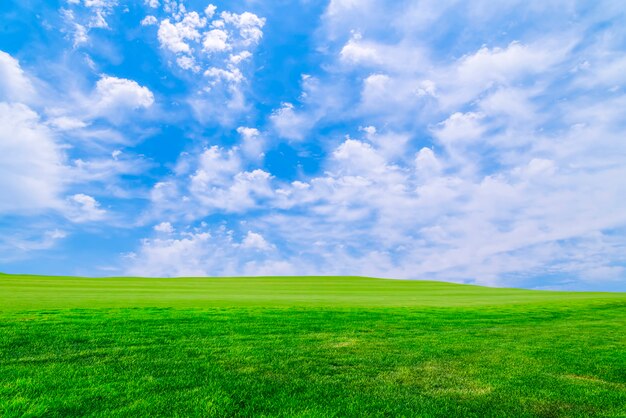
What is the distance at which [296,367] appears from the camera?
994 cm

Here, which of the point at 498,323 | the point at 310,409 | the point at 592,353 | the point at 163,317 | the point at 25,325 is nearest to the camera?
the point at 310,409

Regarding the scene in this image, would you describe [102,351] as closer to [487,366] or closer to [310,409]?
[310,409]

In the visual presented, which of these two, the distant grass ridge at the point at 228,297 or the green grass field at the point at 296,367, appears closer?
the green grass field at the point at 296,367

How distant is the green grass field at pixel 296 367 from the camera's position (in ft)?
24.7

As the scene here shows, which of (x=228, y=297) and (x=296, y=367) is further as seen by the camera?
(x=228, y=297)

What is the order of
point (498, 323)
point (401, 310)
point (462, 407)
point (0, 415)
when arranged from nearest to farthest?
point (0, 415) < point (462, 407) < point (498, 323) < point (401, 310)

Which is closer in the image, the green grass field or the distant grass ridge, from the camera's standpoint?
the green grass field

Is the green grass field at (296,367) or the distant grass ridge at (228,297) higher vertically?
the distant grass ridge at (228,297)

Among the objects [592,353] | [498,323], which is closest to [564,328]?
[498,323]

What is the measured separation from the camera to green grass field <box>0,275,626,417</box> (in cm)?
753

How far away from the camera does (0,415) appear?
6609 millimetres

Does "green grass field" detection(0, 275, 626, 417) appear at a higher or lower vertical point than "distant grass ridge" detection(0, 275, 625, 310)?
lower

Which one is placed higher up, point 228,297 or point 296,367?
point 228,297

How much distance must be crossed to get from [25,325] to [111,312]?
450cm
